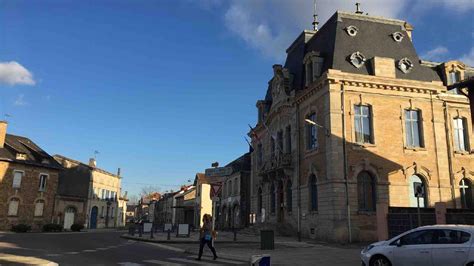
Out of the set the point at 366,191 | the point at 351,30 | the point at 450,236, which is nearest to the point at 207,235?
the point at 450,236

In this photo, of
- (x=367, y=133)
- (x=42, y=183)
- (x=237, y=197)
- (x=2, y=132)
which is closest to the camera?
(x=367, y=133)

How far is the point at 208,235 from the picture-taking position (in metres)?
14.8

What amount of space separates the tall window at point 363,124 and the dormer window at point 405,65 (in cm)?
379

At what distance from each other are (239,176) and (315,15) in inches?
731

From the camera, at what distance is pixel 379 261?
→ 1109 cm

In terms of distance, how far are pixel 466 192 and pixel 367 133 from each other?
7.80 metres

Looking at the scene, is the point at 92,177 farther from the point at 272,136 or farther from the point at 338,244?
the point at 338,244

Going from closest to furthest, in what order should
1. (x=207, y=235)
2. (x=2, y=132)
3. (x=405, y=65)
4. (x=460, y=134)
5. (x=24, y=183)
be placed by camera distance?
(x=207, y=235)
(x=405, y=65)
(x=460, y=134)
(x=24, y=183)
(x=2, y=132)

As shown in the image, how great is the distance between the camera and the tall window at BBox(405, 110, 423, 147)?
26500 mm

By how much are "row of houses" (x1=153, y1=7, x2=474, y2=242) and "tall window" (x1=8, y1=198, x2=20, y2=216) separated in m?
26.9

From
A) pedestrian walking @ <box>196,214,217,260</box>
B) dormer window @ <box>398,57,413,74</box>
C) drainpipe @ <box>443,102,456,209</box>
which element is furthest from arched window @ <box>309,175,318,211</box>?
pedestrian walking @ <box>196,214,217,260</box>

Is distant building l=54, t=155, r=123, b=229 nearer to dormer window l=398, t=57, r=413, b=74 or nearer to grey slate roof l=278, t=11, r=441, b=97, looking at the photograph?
grey slate roof l=278, t=11, r=441, b=97

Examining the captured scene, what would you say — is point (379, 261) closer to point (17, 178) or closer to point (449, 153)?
point (449, 153)

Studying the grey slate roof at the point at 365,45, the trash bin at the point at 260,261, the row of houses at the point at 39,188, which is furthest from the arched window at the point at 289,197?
the row of houses at the point at 39,188
